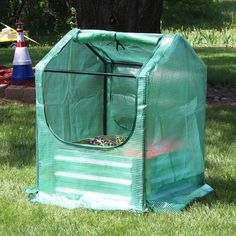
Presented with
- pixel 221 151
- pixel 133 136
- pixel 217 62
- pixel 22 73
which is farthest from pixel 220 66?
pixel 133 136

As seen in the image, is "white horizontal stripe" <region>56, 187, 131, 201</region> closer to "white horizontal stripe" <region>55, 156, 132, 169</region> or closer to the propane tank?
"white horizontal stripe" <region>55, 156, 132, 169</region>

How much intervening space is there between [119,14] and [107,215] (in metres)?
4.87

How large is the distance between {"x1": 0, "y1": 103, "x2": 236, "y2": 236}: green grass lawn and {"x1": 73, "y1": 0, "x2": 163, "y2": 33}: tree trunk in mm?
3359

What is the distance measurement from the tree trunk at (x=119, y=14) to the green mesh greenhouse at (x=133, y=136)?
11.8 feet

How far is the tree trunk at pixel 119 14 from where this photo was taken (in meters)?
8.66

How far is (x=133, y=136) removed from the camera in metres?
4.13

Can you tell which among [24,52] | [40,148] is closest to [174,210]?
[40,148]

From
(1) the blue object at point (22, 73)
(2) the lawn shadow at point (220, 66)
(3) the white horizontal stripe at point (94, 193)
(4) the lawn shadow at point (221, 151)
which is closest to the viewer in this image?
(3) the white horizontal stripe at point (94, 193)

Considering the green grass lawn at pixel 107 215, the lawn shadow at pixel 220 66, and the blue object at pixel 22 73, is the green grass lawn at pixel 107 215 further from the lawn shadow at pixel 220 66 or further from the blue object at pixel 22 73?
the lawn shadow at pixel 220 66

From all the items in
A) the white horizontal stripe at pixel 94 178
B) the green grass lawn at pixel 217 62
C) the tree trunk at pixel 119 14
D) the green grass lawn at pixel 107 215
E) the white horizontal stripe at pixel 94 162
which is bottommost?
the green grass lawn at pixel 107 215

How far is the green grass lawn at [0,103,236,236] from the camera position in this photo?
3975 millimetres

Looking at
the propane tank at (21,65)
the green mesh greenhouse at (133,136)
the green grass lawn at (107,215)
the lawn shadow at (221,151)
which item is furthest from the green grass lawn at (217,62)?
the green mesh greenhouse at (133,136)

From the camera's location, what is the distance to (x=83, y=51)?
5.12 meters

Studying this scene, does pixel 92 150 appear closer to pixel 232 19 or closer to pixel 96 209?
pixel 96 209
